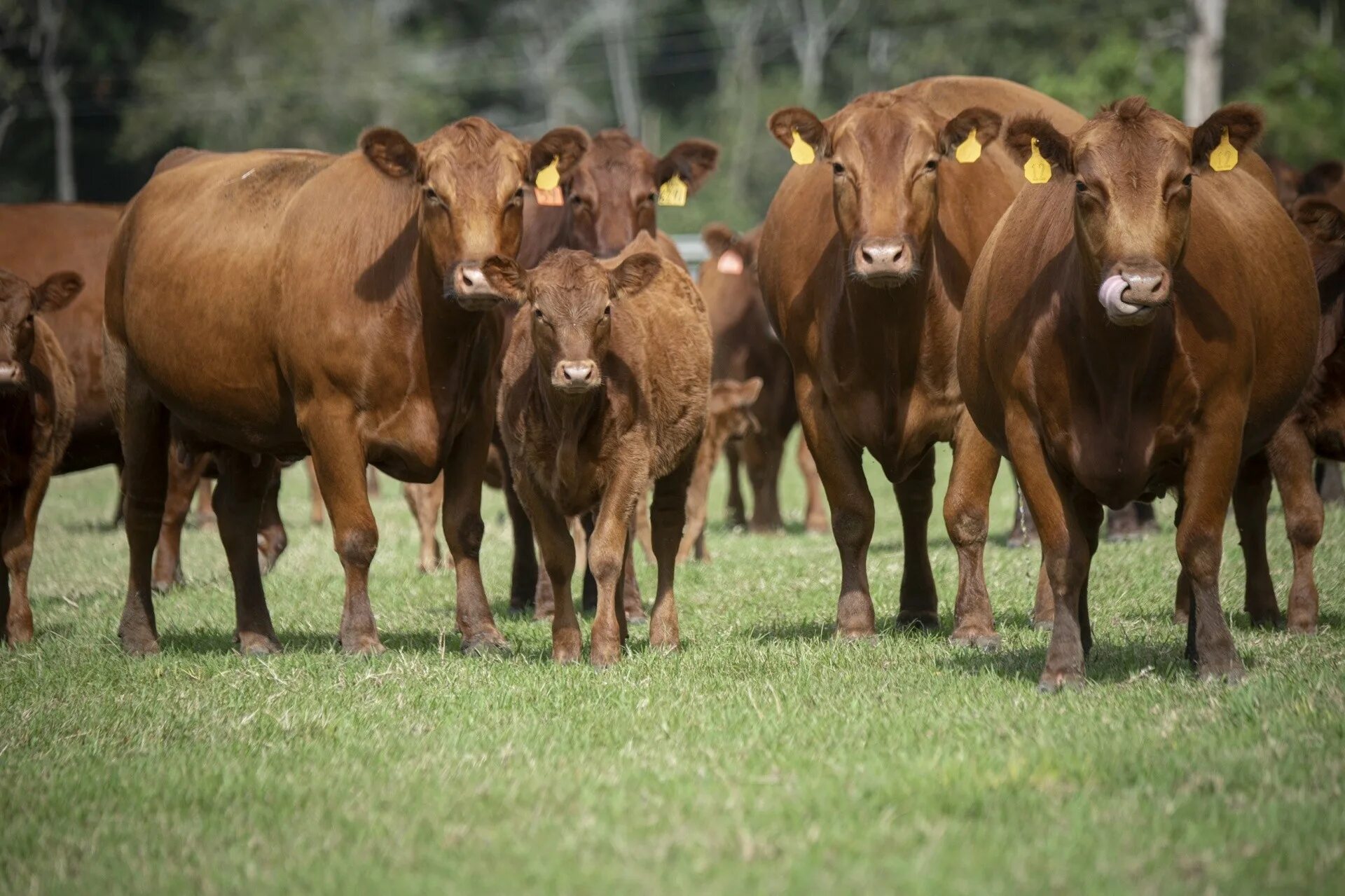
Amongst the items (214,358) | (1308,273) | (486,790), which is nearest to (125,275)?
(214,358)

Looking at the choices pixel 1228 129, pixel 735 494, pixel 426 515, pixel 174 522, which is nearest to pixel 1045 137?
pixel 1228 129

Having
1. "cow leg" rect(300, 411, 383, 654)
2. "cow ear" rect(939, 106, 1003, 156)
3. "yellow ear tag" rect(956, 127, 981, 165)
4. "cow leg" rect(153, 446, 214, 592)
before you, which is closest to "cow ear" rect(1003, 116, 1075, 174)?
"cow ear" rect(939, 106, 1003, 156)

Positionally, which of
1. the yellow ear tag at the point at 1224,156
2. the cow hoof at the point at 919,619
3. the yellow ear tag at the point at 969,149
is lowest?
the cow hoof at the point at 919,619

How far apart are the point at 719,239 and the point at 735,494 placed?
2522mm

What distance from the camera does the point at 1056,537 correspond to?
7195 mm

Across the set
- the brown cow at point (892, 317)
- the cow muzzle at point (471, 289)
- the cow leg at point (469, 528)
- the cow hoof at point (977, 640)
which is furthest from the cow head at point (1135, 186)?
the cow leg at point (469, 528)

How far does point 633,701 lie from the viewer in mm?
7055

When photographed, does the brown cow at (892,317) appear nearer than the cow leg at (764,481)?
Yes

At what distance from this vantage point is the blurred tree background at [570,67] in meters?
46.3

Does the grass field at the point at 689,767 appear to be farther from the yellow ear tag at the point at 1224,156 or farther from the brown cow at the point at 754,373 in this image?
the brown cow at the point at 754,373

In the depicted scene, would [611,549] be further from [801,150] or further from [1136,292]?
[1136,292]

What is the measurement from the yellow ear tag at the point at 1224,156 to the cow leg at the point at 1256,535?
6.42ft

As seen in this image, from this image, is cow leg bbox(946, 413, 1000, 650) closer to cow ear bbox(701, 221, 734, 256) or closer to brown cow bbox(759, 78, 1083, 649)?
brown cow bbox(759, 78, 1083, 649)

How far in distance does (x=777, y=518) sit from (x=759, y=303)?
2.07 m
